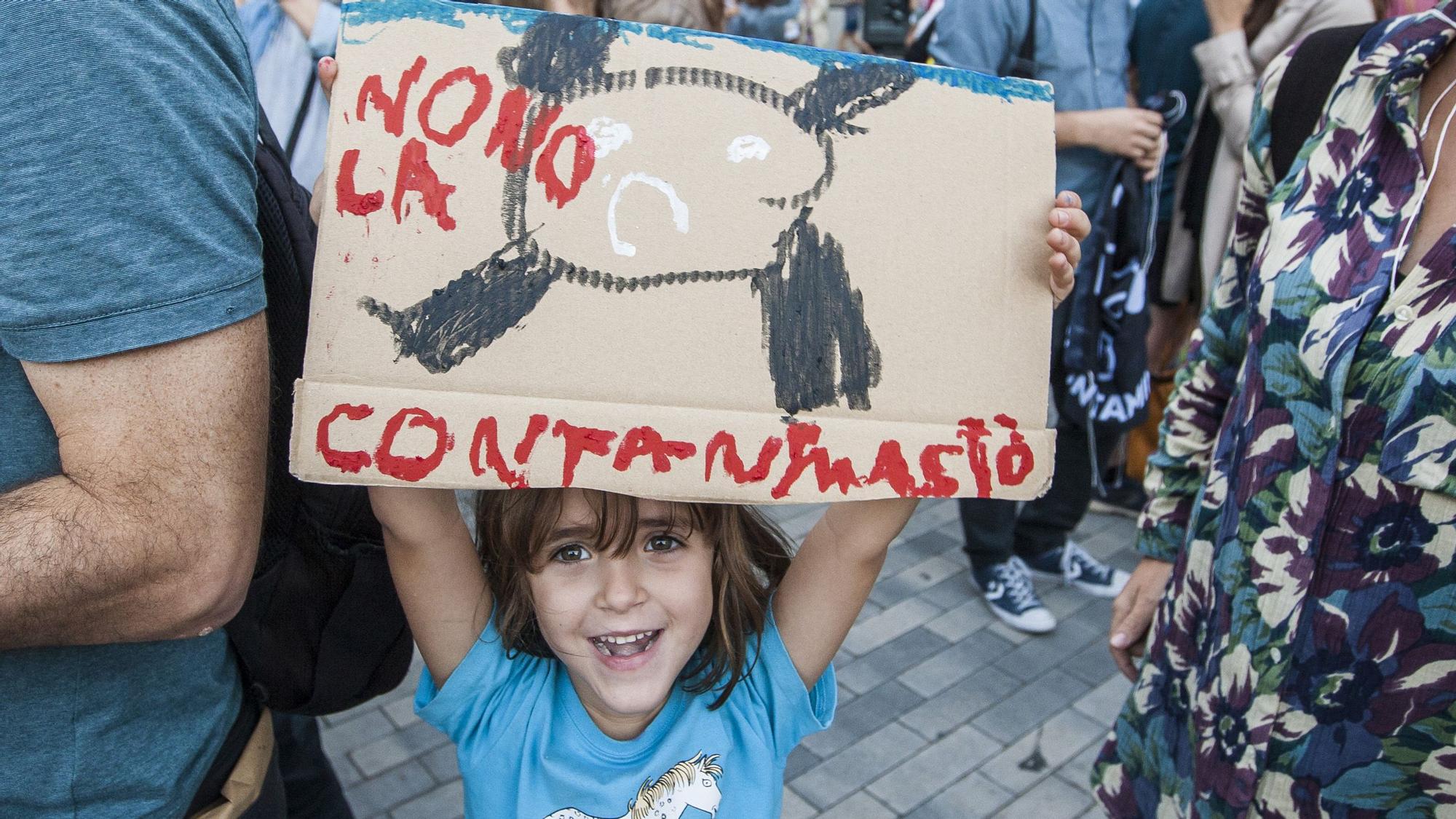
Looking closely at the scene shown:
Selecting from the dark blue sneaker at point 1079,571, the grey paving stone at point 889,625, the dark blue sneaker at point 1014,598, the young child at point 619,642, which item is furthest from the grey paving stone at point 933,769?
the young child at point 619,642

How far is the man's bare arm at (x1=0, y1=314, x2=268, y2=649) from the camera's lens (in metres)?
0.89

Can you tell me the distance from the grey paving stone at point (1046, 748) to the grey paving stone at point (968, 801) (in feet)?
0.11

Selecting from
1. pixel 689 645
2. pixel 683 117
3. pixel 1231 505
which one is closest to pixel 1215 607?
pixel 1231 505

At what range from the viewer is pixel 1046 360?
107 centimetres

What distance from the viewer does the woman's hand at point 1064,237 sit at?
40.4 inches

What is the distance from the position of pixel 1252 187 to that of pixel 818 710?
3.02ft

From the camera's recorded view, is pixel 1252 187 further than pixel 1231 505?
Yes

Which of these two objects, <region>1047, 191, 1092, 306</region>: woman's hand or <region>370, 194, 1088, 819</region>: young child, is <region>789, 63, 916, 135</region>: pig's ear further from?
<region>370, 194, 1088, 819</region>: young child

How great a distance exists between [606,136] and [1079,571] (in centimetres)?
293

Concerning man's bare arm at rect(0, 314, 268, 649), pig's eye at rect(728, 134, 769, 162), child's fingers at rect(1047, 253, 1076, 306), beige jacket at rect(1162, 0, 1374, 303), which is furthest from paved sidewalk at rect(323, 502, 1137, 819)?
pig's eye at rect(728, 134, 769, 162)

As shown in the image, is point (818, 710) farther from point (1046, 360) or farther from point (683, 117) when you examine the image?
point (683, 117)

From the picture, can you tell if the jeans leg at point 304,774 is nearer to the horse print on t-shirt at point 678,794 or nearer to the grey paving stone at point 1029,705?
the horse print on t-shirt at point 678,794

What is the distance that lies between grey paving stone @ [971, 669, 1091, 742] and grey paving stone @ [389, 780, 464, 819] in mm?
1339

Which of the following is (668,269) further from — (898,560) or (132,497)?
(898,560)
